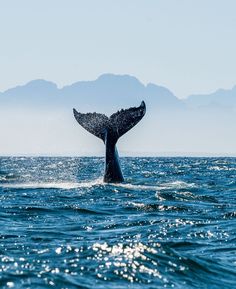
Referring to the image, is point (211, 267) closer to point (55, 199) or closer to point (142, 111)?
point (55, 199)

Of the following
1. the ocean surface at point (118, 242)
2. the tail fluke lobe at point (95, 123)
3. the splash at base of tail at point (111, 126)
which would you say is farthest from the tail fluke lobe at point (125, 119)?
the ocean surface at point (118, 242)

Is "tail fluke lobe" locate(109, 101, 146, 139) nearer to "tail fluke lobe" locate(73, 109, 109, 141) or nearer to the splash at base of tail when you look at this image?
the splash at base of tail

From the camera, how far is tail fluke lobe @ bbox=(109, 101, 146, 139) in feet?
67.4

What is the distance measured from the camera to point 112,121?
21109mm

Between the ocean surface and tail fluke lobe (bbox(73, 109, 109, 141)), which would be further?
tail fluke lobe (bbox(73, 109, 109, 141))

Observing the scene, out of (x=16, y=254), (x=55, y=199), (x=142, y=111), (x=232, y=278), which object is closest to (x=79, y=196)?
(x=55, y=199)

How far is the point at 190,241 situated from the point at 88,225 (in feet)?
8.06

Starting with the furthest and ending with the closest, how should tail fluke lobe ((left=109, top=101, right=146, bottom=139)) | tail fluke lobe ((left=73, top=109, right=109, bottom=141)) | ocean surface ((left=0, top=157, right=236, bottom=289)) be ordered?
tail fluke lobe ((left=73, top=109, right=109, bottom=141)), tail fluke lobe ((left=109, top=101, right=146, bottom=139)), ocean surface ((left=0, top=157, right=236, bottom=289))

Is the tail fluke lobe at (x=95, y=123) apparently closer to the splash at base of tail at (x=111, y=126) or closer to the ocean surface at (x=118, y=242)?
the splash at base of tail at (x=111, y=126)

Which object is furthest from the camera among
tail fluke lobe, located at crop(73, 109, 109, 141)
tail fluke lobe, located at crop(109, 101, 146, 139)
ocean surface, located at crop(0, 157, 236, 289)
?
tail fluke lobe, located at crop(73, 109, 109, 141)

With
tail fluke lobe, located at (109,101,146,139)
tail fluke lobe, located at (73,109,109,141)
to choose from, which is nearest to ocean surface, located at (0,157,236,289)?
tail fluke lobe, located at (109,101,146,139)

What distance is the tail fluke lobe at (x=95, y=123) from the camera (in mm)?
21264

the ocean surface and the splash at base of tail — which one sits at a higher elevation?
the splash at base of tail

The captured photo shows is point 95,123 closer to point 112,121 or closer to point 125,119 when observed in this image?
point 112,121
